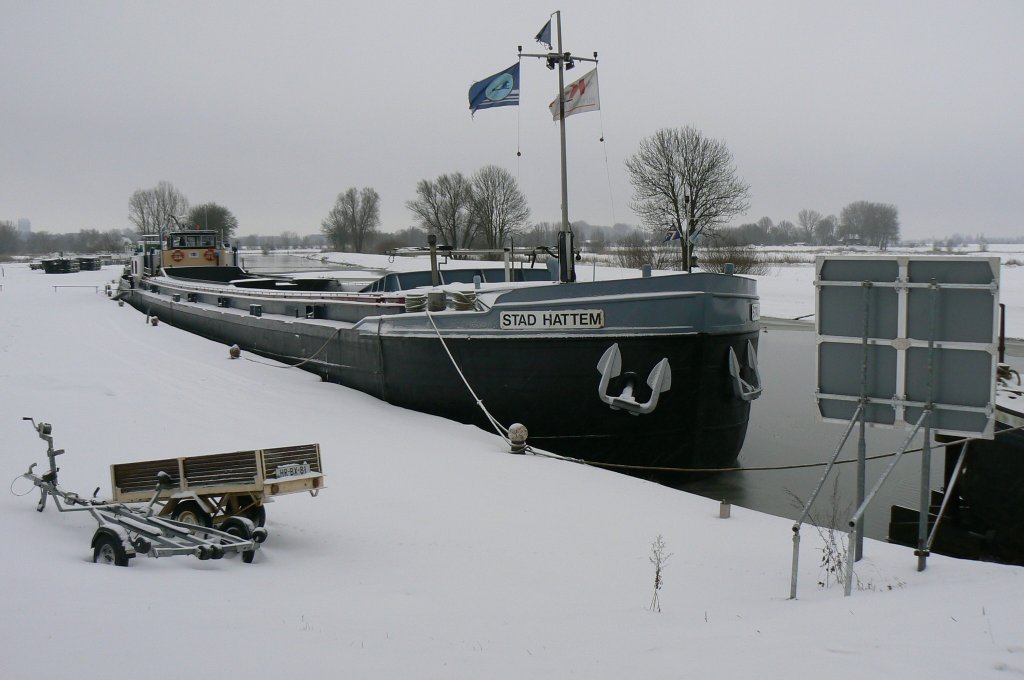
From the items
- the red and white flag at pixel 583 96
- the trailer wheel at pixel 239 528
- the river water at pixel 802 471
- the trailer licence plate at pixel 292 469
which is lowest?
the river water at pixel 802 471

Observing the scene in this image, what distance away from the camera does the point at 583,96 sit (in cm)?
1278

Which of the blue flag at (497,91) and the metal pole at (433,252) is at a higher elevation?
the blue flag at (497,91)

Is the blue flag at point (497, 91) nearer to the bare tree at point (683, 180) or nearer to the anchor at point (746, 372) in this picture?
the anchor at point (746, 372)

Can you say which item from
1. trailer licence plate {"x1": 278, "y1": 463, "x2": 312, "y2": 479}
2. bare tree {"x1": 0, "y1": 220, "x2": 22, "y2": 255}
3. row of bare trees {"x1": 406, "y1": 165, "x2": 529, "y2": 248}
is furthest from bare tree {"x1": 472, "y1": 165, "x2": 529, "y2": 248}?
bare tree {"x1": 0, "y1": 220, "x2": 22, "y2": 255}

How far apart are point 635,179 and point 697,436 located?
31.7 metres

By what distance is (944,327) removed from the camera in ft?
17.1

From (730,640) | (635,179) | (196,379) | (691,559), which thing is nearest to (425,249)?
(196,379)

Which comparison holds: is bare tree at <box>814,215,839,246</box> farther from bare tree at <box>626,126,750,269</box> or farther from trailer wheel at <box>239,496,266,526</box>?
trailer wheel at <box>239,496,266,526</box>

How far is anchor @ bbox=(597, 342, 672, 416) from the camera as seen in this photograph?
978 centimetres

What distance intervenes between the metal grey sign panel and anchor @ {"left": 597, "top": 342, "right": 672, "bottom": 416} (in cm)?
403

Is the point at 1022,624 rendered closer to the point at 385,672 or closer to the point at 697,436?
the point at 385,672

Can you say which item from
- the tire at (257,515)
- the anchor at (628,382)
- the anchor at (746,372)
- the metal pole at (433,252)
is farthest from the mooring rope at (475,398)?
the tire at (257,515)

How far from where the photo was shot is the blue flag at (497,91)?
12.9m

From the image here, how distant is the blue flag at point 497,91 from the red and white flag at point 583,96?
84 cm
